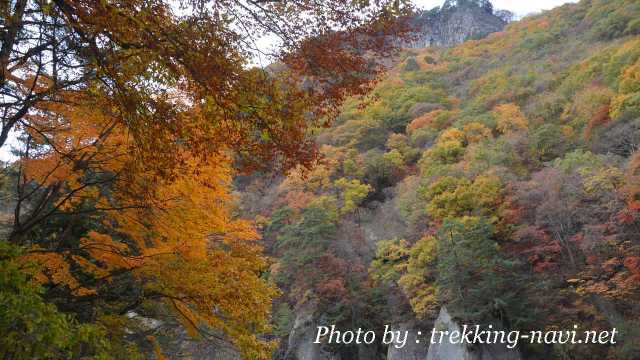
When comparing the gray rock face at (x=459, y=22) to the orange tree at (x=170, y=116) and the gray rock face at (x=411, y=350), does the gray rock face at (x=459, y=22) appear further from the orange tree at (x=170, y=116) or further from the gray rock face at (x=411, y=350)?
the orange tree at (x=170, y=116)

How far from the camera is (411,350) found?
1688cm

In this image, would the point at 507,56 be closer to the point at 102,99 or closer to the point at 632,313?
the point at 632,313

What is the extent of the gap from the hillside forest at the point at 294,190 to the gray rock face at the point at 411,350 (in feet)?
2.63

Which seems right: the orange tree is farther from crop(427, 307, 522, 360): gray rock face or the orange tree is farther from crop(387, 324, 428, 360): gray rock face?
crop(387, 324, 428, 360): gray rock face

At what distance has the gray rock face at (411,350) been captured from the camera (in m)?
16.7

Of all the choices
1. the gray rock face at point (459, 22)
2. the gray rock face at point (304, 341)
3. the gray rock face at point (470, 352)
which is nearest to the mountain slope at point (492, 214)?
the gray rock face at point (304, 341)

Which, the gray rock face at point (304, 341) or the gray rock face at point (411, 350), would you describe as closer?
the gray rock face at point (411, 350)

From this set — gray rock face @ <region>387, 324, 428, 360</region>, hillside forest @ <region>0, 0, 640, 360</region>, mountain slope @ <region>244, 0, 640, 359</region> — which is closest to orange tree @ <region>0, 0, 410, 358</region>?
hillside forest @ <region>0, 0, 640, 360</region>

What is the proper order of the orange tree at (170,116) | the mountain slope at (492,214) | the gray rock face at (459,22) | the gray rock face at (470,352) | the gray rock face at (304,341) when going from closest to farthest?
the orange tree at (170,116)
the mountain slope at (492,214)
the gray rock face at (470,352)
the gray rock face at (304,341)
the gray rock face at (459,22)

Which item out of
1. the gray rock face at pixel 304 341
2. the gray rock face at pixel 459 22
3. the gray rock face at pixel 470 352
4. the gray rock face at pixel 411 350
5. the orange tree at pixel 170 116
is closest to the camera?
the orange tree at pixel 170 116

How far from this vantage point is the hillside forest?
13.8 ft

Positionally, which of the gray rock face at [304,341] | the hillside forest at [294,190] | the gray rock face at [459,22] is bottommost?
the gray rock face at [304,341]

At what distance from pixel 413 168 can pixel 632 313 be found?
55.5 ft

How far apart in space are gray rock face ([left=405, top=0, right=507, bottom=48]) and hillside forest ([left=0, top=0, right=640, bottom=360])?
29349 millimetres
